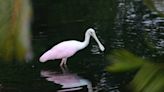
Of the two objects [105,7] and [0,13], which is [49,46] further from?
[0,13]

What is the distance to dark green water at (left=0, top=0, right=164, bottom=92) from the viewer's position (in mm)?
7555

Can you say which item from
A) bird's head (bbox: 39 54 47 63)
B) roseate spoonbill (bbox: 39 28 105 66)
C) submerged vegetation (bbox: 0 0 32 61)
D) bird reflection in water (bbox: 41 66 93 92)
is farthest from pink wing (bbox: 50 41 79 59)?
submerged vegetation (bbox: 0 0 32 61)

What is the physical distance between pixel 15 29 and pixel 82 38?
10194 mm

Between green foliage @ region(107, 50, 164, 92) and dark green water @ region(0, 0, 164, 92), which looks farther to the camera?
dark green water @ region(0, 0, 164, 92)


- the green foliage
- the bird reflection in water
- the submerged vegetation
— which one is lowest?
the bird reflection in water

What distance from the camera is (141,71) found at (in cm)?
91

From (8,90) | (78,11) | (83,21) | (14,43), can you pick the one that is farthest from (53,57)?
(14,43)

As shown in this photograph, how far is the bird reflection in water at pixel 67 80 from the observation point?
24.5 ft

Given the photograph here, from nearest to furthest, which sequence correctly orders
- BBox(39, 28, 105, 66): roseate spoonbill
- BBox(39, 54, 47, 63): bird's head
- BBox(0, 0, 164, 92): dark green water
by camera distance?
BBox(0, 0, 164, 92): dark green water → BBox(39, 54, 47, 63): bird's head → BBox(39, 28, 105, 66): roseate spoonbill

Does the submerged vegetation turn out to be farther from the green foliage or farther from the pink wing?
the pink wing

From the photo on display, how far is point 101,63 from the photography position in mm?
8242

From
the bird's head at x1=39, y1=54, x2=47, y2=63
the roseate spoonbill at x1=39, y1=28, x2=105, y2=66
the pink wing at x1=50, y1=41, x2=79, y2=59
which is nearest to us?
the bird's head at x1=39, y1=54, x2=47, y2=63

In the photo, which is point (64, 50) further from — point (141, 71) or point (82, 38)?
point (141, 71)

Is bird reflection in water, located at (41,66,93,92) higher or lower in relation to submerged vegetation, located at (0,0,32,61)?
lower
